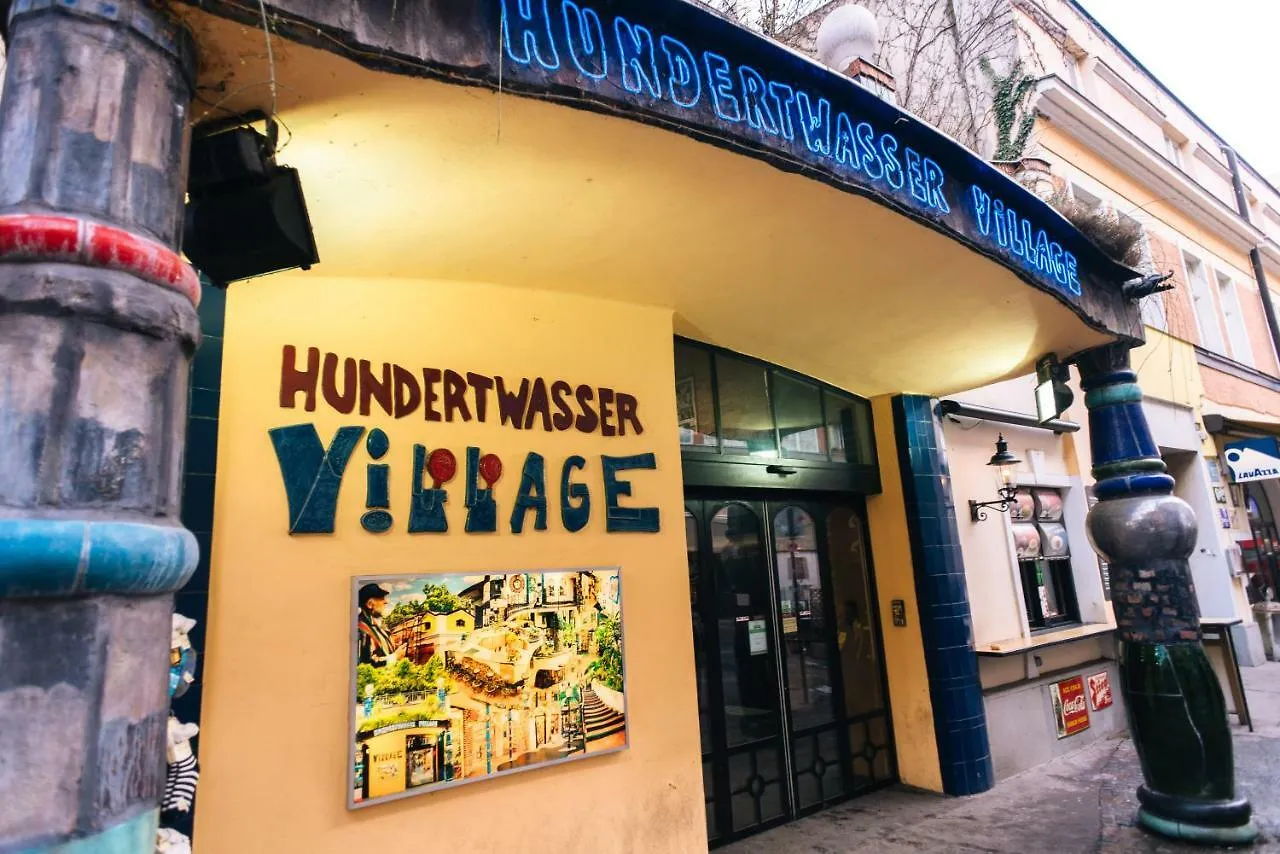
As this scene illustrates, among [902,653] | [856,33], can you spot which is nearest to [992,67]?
[856,33]

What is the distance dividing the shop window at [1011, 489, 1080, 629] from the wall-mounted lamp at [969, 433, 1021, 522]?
0.40m

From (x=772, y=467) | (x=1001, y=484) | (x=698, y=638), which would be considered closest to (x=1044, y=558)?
(x=1001, y=484)

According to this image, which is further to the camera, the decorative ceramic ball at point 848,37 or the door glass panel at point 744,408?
the door glass panel at point 744,408

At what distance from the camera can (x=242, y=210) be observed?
6.70 ft

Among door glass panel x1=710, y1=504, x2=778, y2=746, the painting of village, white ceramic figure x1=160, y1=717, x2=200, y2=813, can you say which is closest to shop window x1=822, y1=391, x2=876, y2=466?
door glass panel x1=710, y1=504, x2=778, y2=746

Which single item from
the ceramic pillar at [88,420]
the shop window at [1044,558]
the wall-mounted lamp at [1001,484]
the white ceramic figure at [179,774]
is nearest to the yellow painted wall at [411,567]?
the white ceramic figure at [179,774]

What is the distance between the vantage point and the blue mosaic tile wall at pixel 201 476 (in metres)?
2.51

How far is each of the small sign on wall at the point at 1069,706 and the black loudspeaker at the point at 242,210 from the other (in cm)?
687

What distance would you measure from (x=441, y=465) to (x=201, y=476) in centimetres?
93

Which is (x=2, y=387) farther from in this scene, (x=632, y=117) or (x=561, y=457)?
(x=561, y=457)

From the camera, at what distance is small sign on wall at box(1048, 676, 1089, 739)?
638 cm

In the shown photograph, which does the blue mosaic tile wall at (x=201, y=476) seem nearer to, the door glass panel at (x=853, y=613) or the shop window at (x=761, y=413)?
the shop window at (x=761, y=413)

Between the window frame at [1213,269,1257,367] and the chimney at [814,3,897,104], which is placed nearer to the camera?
the chimney at [814,3,897,104]

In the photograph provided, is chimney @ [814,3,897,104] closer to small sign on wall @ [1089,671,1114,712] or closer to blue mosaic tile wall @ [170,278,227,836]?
blue mosaic tile wall @ [170,278,227,836]
